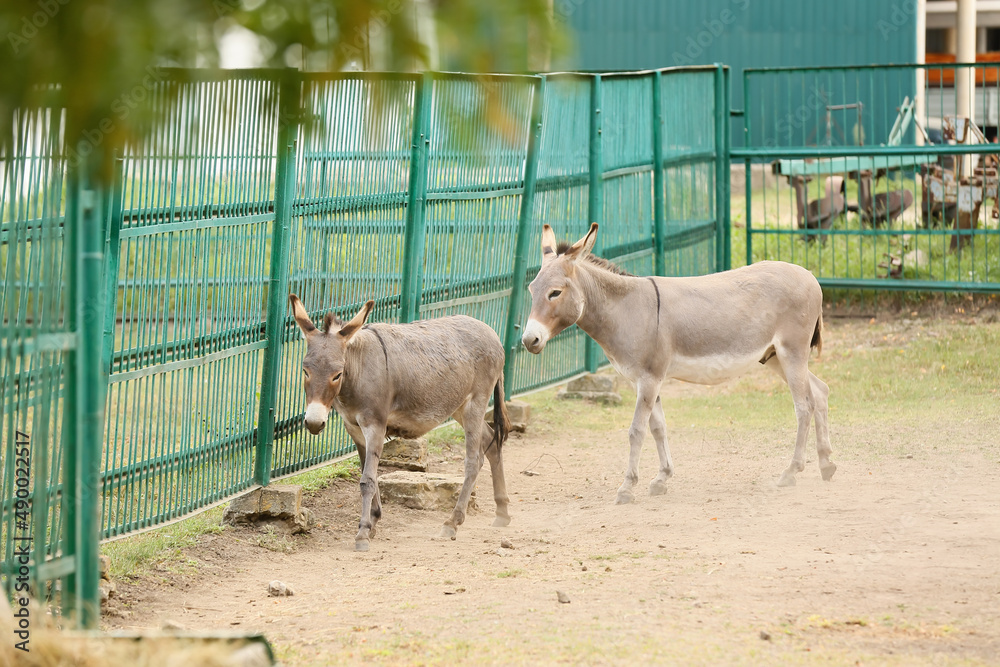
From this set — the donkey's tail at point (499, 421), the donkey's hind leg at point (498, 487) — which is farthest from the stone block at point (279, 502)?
the donkey's tail at point (499, 421)

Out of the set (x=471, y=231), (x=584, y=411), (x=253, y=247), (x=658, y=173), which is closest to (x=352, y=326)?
(x=253, y=247)

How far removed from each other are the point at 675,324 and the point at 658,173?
4807mm

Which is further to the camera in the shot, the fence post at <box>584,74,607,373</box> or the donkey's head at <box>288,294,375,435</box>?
the fence post at <box>584,74,607,373</box>

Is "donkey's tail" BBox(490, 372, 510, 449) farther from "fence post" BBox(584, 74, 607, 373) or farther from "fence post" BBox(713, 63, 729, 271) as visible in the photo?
"fence post" BBox(713, 63, 729, 271)

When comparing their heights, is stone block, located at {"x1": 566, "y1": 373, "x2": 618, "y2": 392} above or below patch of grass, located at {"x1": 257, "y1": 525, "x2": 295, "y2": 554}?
above

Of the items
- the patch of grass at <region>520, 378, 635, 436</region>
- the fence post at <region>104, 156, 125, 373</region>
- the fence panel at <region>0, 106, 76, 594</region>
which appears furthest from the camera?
the patch of grass at <region>520, 378, 635, 436</region>

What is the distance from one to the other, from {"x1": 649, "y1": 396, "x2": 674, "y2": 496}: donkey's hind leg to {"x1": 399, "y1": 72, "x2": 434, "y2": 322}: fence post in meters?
1.95

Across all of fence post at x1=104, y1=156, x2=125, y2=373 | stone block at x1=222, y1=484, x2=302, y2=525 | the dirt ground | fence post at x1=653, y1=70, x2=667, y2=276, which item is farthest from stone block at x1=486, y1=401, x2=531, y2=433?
fence post at x1=104, y1=156, x2=125, y2=373

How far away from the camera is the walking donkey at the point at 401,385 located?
254 inches

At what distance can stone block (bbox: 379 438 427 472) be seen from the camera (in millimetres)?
8477

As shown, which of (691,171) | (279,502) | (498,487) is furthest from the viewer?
(691,171)

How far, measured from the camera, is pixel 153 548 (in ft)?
20.8

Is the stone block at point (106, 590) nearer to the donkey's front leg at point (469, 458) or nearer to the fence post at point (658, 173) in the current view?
the donkey's front leg at point (469, 458)

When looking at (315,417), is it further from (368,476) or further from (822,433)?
(822,433)
